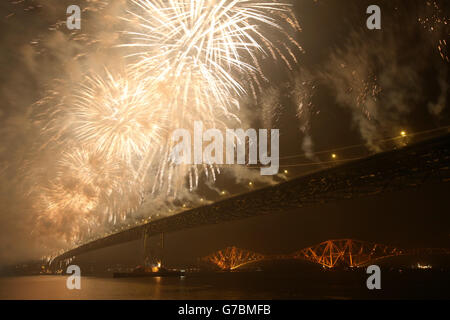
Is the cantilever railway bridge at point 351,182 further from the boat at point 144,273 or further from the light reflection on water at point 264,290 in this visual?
the boat at point 144,273

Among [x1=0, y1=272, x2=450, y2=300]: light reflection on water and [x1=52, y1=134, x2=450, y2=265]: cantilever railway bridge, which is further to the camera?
[x1=0, y1=272, x2=450, y2=300]: light reflection on water

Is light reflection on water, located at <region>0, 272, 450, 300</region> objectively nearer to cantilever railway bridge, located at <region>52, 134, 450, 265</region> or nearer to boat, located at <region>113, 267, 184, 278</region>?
cantilever railway bridge, located at <region>52, 134, 450, 265</region>

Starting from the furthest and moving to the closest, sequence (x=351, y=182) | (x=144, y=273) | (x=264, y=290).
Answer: (x=144, y=273) < (x=264, y=290) < (x=351, y=182)

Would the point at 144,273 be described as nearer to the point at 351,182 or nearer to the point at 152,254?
the point at 152,254

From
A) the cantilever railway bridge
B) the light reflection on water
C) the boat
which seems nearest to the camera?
the cantilever railway bridge

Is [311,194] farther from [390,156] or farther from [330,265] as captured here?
[330,265]

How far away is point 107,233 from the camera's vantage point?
8319cm

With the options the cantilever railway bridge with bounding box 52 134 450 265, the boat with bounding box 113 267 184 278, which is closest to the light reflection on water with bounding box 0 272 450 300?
the cantilever railway bridge with bounding box 52 134 450 265

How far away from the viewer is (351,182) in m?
34.2

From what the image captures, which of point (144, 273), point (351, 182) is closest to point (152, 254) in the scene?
point (144, 273)

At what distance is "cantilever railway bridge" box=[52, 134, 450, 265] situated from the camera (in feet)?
86.9

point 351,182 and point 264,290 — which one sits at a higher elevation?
point 351,182

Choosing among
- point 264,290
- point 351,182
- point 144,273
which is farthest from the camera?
point 144,273
